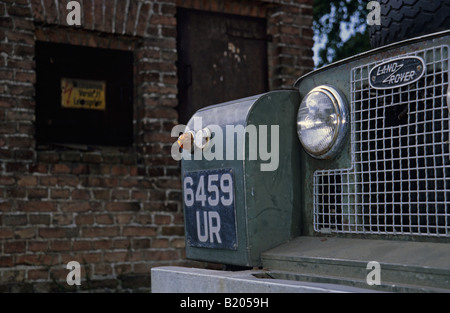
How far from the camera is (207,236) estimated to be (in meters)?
2.25

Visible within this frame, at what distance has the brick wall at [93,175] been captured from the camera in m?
4.34

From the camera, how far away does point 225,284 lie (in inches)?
72.6

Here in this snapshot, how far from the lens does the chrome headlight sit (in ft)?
6.41

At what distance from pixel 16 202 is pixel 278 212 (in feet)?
8.88

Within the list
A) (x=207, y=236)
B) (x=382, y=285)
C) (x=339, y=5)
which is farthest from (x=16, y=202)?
(x=339, y=5)

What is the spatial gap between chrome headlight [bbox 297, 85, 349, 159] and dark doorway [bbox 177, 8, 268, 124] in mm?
3101

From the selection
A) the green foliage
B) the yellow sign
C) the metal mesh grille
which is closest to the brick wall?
the yellow sign

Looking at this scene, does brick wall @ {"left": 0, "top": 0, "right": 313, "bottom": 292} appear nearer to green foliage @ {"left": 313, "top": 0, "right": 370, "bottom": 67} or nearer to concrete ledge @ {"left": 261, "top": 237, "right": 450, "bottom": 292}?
concrete ledge @ {"left": 261, "top": 237, "right": 450, "bottom": 292}

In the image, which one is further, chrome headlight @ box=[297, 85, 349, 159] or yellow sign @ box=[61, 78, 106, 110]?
yellow sign @ box=[61, 78, 106, 110]

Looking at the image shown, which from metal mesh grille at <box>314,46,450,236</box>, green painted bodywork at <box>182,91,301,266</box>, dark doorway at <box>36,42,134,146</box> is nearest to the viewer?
metal mesh grille at <box>314,46,450,236</box>
